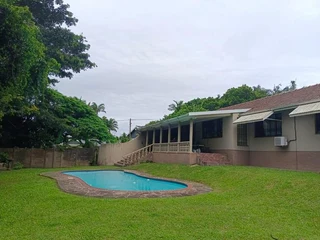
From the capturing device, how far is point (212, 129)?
2070 centimetres

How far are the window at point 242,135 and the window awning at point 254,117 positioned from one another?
1.06 meters

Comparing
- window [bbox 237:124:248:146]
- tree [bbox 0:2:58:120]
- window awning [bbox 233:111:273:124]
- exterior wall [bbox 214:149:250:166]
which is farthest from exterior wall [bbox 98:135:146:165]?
tree [bbox 0:2:58:120]

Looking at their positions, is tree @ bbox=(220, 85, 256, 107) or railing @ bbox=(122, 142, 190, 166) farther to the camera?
tree @ bbox=(220, 85, 256, 107)

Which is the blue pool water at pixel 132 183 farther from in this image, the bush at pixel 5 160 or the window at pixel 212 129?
the window at pixel 212 129

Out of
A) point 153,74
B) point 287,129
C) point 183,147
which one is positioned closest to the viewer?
point 287,129

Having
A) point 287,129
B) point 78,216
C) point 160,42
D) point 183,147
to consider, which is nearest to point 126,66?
point 160,42

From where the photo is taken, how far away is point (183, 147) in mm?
19312

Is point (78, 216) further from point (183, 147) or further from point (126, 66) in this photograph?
point (126, 66)

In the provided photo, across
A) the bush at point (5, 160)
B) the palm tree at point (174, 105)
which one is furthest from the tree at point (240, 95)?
the bush at point (5, 160)

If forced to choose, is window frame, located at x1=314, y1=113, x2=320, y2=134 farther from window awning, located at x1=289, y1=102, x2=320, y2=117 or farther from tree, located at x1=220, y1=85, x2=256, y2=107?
tree, located at x1=220, y1=85, x2=256, y2=107

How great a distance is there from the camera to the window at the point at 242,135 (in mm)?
18156

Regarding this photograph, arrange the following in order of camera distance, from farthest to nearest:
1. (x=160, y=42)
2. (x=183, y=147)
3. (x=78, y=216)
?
(x=160, y=42)
(x=183, y=147)
(x=78, y=216)

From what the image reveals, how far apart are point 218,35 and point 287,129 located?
925 centimetres

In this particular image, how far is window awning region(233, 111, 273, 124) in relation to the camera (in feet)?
50.1
